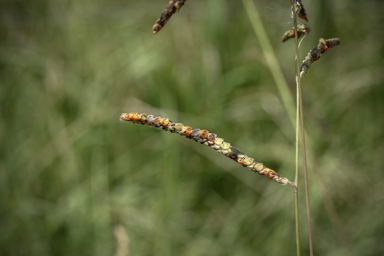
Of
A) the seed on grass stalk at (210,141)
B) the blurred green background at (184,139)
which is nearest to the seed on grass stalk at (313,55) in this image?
the seed on grass stalk at (210,141)

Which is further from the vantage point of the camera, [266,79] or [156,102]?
[266,79]

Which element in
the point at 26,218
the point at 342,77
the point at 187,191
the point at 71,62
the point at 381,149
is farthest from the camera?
the point at 71,62

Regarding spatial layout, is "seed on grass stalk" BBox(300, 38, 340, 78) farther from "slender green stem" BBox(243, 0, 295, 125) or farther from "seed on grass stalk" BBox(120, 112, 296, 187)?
"slender green stem" BBox(243, 0, 295, 125)

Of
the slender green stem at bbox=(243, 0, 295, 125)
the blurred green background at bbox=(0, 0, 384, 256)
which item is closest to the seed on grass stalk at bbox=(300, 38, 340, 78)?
the slender green stem at bbox=(243, 0, 295, 125)

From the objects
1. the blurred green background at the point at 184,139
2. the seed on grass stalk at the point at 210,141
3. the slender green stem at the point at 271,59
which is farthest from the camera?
the blurred green background at the point at 184,139

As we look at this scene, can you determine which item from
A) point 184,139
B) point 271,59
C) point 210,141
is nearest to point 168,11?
point 210,141

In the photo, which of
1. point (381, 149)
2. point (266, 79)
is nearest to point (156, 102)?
point (266, 79)

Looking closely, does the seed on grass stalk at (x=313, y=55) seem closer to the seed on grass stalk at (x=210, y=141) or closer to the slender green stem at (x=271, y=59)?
the seed on grass stalk at (x=210, y=141)

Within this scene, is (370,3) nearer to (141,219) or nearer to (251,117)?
(251,117)

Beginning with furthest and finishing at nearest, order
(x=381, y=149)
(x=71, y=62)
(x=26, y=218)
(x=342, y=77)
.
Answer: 1. (x=71, y=62)
2. (x=342, y=77)
3. (x=381, y=149)
4. (x=26, y=218)
